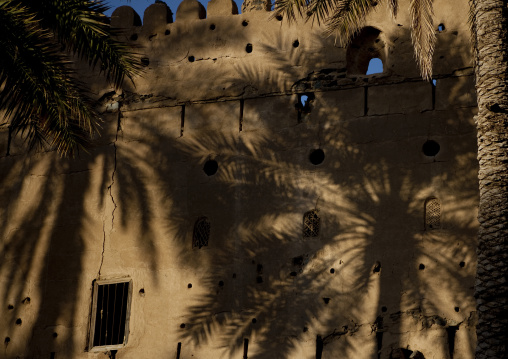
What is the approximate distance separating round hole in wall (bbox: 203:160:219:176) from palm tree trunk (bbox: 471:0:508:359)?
5.61m

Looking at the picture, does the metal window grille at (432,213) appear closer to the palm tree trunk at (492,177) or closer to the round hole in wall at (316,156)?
the round hole in wall at (316,156)

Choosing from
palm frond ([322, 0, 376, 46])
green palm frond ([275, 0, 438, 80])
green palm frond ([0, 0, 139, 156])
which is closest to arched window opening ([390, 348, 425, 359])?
green palm frond ([275, 0, 438, 80])

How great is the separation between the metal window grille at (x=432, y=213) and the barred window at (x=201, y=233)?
346cm

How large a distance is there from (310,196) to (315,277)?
4.30 ft

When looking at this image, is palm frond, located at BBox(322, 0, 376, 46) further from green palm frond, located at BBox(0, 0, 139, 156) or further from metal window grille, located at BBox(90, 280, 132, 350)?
metal window grille, located at BBox(90, 280, 132, 350)

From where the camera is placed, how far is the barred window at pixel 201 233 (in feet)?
60.9

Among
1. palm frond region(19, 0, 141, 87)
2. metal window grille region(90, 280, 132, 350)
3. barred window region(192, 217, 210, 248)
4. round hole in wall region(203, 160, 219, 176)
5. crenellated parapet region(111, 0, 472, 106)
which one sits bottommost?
metal window grille region(90, 280, 132, 350)

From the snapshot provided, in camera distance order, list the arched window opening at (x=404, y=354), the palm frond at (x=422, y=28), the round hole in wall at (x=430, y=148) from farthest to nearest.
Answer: the round hole in wall at (x=430, y=148) → the arched window opening at (x=404, y=354) → the palm frond at (x=422, y=28)

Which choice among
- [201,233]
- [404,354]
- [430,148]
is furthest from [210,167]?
[404,354]

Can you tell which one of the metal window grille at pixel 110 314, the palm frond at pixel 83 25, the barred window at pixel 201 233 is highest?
the palm frond at pixel 83 25

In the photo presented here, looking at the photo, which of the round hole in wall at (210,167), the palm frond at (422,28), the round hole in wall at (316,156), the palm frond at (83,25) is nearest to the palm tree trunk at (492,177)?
the palm frond at (422,28)

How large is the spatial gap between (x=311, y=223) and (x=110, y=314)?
11.6 ft

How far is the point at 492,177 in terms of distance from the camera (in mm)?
13938

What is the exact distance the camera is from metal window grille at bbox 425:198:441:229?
56.9ft
